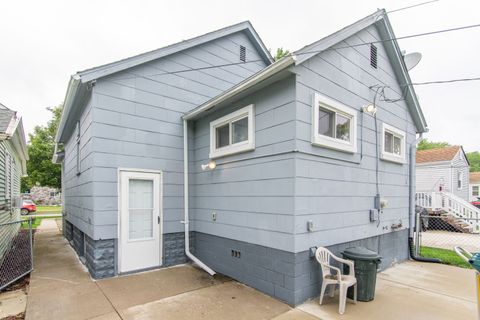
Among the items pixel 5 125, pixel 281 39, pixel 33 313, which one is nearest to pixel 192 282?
pixel 33 313

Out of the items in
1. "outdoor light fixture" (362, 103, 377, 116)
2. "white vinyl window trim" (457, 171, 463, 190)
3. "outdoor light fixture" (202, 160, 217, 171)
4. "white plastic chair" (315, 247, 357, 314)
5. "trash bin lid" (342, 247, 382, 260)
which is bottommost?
"white plastic chair" (315, 247, 357, 314)

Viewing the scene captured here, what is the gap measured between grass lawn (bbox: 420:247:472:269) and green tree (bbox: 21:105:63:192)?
76.7 feet

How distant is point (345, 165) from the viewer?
4848 millimetres

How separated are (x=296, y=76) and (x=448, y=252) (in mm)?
7509

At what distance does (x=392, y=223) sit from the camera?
20.6ft

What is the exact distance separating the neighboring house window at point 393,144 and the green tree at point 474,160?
60405mm

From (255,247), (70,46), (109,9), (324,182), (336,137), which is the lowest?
(255,247)

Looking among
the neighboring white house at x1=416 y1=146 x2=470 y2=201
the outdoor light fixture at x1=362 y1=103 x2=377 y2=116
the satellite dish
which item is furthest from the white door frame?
the neighboring white house at x1=416 y1=146 x2=470 y2=201

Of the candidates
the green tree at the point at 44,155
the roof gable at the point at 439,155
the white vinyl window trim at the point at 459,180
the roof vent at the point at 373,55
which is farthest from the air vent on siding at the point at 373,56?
the green tree at the point at 44,155

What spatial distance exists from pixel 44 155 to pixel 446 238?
26889mm

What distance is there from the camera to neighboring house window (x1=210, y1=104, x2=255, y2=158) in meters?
4.68

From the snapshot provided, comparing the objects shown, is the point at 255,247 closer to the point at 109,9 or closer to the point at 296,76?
the point at 296,76

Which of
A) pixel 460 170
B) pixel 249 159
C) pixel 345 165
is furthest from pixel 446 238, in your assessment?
pixel 460 170

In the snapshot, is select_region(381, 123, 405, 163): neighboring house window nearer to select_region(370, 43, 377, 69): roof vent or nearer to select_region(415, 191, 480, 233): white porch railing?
select_region(370, 43, 377, 69): roof vent
